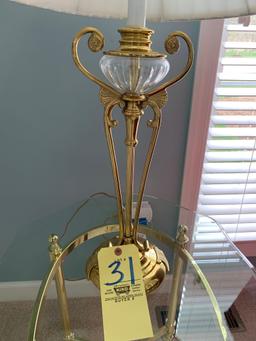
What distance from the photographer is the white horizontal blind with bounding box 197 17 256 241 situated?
3.06 feet

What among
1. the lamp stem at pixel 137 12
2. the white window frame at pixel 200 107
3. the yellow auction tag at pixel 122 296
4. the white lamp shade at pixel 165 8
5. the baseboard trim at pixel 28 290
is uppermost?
the white lamp shade at pixel 165 8

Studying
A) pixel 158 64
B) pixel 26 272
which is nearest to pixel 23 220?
pixel 26 272

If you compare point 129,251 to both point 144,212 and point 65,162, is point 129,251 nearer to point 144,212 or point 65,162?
point 144,212

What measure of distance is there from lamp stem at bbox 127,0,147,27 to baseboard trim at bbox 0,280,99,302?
612 millimetres

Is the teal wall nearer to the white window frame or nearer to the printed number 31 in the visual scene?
the white window frame

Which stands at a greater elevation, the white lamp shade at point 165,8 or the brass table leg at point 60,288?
the white lamp shade at point 165,8

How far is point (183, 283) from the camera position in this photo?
831 millimetres

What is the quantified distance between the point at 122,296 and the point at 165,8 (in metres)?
0.49

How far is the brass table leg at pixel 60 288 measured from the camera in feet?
2.50

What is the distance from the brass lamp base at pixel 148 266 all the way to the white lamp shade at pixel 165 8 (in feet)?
1.35

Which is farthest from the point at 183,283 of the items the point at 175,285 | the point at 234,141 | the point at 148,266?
the point at 234,141

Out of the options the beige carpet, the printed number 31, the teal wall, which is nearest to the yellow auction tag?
the printed number 31

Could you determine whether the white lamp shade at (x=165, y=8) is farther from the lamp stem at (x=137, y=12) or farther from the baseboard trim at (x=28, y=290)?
the baseboard trim at (x=28, y=290)

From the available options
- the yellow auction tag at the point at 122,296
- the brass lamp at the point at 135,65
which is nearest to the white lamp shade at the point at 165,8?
the brass lamp at the point at 135,65
